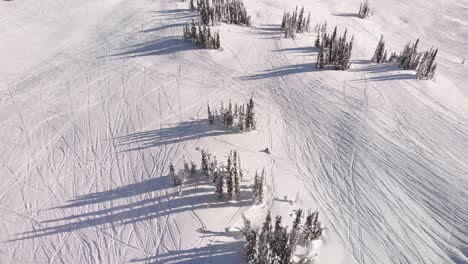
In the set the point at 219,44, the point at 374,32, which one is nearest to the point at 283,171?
the point at 219,44

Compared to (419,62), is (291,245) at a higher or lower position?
lower

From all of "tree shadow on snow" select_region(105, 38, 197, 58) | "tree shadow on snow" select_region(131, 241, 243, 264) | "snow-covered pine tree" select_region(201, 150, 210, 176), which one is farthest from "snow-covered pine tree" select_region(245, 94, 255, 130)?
"tree shadow on snow" select_region(105, 38, 197, 58)

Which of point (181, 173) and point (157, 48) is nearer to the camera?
point (181, 173)

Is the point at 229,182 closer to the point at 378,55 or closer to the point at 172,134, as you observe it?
the point at 172,134

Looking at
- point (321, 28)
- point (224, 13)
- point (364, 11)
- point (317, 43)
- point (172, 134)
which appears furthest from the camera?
point (364, 11)

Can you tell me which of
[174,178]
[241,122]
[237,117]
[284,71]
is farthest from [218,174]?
[284,71]

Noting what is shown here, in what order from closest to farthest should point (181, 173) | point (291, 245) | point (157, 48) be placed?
point (291, 245)
point (181, 173)
point (157, 48)
